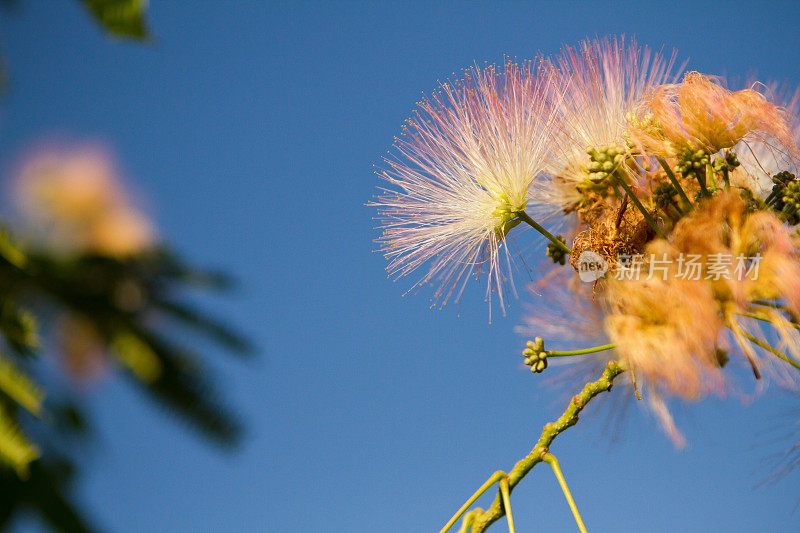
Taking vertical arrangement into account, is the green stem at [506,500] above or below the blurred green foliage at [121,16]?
below

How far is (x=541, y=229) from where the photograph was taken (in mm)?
1164

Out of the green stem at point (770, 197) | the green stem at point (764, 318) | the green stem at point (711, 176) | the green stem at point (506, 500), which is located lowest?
the green stem at point (506, 500)

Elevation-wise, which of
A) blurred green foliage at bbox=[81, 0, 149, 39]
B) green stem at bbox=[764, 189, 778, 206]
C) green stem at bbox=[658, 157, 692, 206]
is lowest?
green stem at bbox=[658, 157, 692, 206]

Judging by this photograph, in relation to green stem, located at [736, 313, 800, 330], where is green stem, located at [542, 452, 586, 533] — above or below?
below

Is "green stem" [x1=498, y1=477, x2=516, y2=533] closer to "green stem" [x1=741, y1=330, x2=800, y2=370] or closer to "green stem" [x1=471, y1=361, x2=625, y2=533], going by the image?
"green stem" [x1=471, y1=361, x2=625, y2=533]

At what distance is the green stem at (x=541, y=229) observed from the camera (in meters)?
1.17

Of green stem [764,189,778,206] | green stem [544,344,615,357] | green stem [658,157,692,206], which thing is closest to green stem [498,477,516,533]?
green stem [544,344,615,357]

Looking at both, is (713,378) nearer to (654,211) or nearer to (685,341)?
(685,341)

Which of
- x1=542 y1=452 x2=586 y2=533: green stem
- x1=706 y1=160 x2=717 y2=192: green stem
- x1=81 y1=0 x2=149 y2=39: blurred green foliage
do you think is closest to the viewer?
x1=542 y1=452 x2=586 y2=533: green stem

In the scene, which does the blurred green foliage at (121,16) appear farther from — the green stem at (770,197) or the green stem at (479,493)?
the green stem at (770,197)

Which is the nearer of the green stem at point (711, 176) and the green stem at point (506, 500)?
the green stem at point (506, 500)

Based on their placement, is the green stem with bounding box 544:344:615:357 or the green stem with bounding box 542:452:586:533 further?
the green stem with bounding box 544:344:615:357

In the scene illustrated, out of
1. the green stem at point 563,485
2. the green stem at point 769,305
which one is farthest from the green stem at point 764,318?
the green stem at point 563,485

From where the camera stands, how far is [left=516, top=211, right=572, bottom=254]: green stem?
3.82 feet
